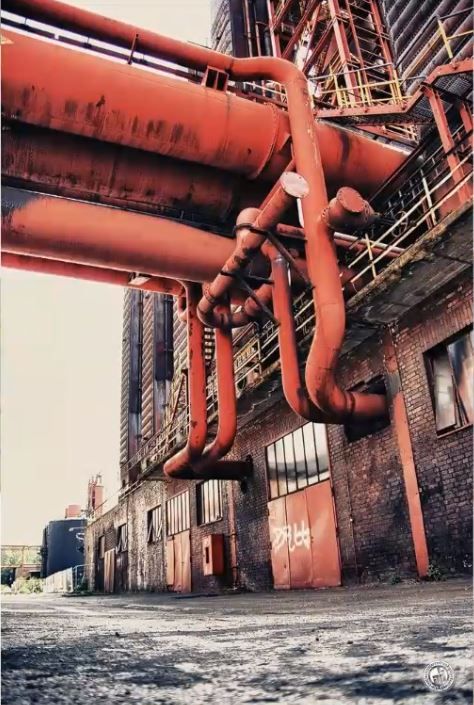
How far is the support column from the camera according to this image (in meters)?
7.14

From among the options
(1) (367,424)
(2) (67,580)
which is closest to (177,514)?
(1) (367,424)

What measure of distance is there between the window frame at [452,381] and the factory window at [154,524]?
12149mm

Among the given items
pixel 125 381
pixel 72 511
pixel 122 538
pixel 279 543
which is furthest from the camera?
pixel 72 511

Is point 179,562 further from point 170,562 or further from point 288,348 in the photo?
point 288,348

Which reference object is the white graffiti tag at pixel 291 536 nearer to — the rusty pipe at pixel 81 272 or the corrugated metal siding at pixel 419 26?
the rusty pipe at pixel 81 272

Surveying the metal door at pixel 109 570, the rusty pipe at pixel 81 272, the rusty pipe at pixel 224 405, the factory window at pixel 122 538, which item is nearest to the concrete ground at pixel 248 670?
the rusty pipe at pixel 224 405

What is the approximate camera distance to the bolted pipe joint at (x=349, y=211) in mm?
6484

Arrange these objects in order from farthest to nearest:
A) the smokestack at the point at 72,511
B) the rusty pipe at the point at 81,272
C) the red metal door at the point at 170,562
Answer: the smokestack at the point at 72,511 < the red metal door at the point at 170,562 < the rusty pipe at the point at 81,272

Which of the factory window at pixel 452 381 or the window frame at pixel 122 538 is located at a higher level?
the factory window at pixel 452 381

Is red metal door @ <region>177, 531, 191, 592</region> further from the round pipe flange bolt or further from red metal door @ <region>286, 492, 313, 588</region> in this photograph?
the round pipe flange bolt

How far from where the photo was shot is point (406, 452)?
25.0 ft

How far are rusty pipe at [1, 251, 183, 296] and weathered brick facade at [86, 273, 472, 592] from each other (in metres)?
3.22

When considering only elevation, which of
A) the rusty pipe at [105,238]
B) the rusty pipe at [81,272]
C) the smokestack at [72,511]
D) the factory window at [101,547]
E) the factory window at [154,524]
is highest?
the rusty pipe at [81,272]

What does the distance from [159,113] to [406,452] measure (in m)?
6.04
